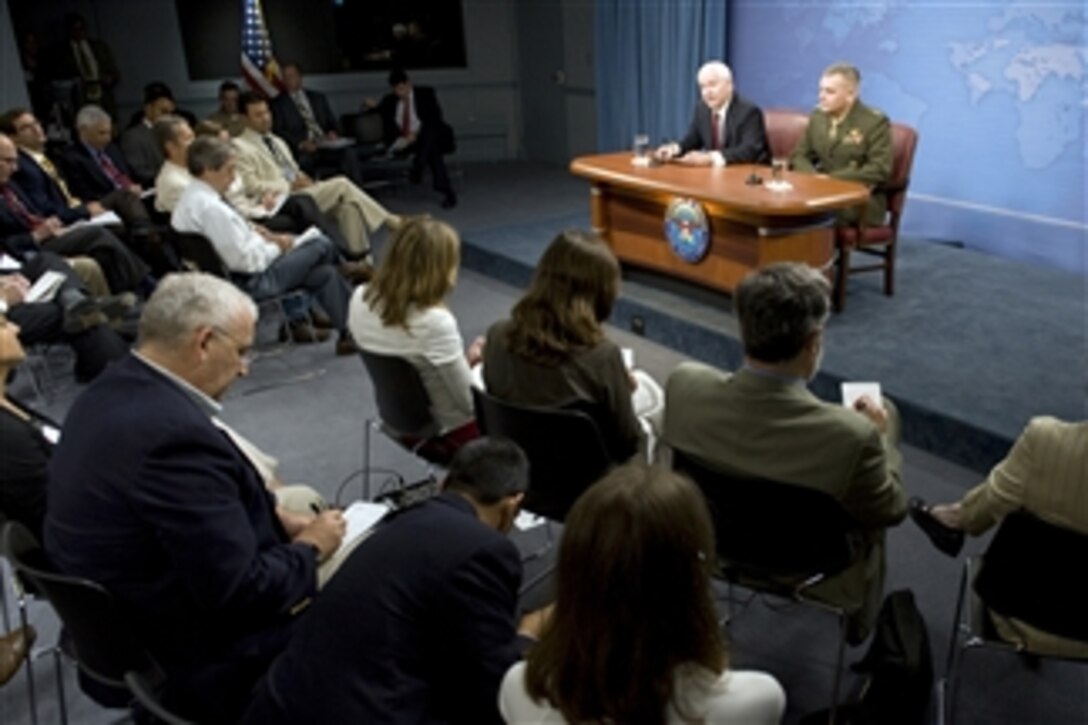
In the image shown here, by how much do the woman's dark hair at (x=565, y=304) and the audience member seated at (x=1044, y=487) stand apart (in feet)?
3.29

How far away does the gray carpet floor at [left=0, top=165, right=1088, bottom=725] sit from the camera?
235cm

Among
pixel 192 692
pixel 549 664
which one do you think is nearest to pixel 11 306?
pixel 192 692

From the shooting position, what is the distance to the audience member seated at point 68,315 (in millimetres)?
4016

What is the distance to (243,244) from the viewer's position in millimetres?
4316

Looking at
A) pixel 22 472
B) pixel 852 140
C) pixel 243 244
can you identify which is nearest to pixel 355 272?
pixel 243 244

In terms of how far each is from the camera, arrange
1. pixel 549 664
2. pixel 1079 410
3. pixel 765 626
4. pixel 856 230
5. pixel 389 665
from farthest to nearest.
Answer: pixel 856 230
pixel 1079 410
pixel 765 626
pixel 389 665
pixel 549 664

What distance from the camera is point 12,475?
205 centimetres

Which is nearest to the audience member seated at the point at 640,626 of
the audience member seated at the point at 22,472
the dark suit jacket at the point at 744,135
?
the audience member seated at the point at 22,472

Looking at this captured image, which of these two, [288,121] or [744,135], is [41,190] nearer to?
[288,121]

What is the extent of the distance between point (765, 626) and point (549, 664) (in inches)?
60.0

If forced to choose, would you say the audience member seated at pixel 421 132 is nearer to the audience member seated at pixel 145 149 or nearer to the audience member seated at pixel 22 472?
the audience member seated at pixel 145 149

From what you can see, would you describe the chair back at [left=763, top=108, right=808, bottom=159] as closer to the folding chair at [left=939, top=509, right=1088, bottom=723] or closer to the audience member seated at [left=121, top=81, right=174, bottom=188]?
the folding chair at [left=939, top=509, right=1088, bottom=723]

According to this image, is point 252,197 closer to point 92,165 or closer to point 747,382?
point 92,165

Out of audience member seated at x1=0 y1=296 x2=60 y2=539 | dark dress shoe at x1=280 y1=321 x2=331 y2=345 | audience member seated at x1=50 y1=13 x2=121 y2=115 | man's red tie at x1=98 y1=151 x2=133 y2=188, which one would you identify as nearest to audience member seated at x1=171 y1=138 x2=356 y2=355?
dark dress shoe at x1=280 y1=321 x2=331 y2=345
